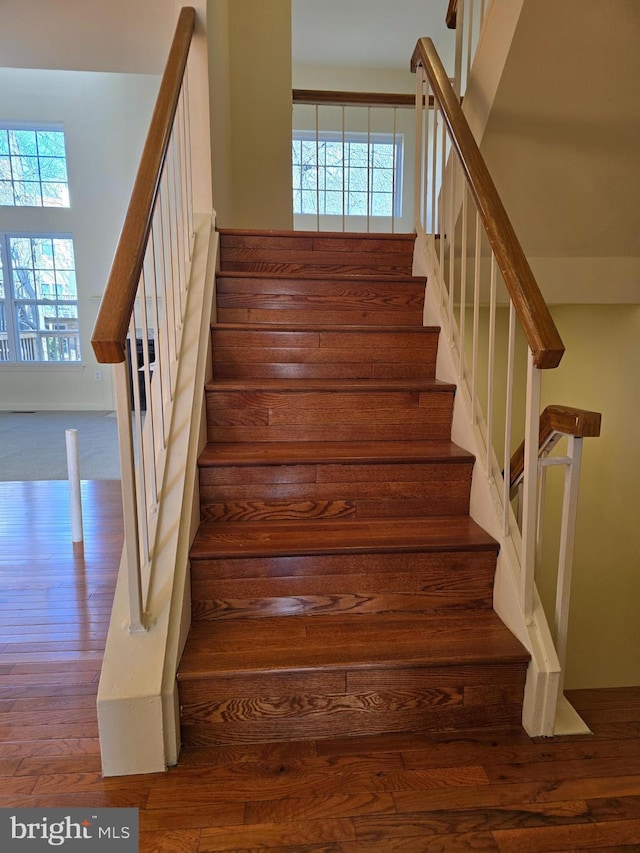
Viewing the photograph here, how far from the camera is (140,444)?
1244 mm

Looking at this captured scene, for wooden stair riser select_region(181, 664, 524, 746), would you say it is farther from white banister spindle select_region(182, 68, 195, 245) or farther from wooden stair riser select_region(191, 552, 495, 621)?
white banister spindle select_region(182, 68, 195, 245)

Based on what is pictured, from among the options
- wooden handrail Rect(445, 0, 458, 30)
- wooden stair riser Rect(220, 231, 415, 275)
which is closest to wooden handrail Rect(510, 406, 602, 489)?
wooden stair riser Rect(220, 231, 415, 275)

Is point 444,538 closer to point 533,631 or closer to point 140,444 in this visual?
point 533,631

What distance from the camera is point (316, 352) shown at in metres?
2.07

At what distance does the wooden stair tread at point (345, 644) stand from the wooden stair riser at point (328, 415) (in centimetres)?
68

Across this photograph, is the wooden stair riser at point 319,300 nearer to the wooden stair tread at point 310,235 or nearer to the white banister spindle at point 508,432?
the wooden stair tread at point 310,235

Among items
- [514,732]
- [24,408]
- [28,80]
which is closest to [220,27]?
[514,732]

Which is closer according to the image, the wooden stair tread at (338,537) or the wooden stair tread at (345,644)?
the wooden stair tread at (345,644)

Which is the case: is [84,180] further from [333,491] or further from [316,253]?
[333,491]

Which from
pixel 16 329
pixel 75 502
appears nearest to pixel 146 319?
pixel 75 502

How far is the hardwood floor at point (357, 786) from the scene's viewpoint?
1.00 meters

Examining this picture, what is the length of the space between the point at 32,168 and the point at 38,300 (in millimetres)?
1658

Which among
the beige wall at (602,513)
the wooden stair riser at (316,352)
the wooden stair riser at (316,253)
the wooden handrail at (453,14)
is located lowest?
the beige wall at (602,513)

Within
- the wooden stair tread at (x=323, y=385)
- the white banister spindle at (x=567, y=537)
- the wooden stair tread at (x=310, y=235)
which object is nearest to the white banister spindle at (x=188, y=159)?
→ the wooden stair tread at (x=310, y=235)
